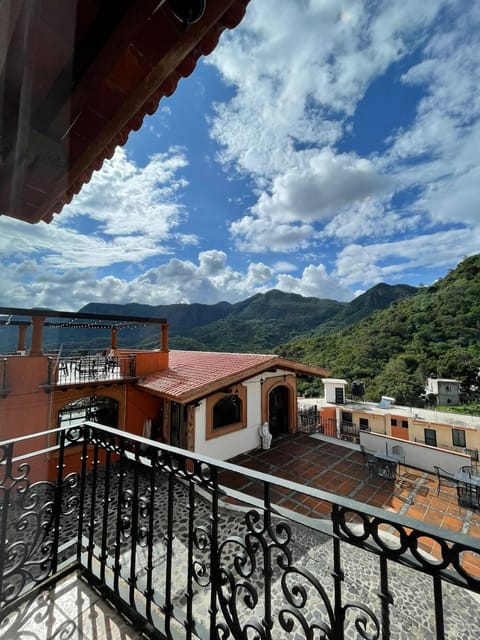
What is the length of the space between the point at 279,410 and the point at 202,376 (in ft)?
13.8

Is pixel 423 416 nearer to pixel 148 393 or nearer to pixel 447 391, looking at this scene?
pixel 447 391

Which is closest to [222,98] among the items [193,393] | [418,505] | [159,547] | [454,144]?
[193,393]

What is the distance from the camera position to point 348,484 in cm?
690

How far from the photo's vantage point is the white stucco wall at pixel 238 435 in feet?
24.8

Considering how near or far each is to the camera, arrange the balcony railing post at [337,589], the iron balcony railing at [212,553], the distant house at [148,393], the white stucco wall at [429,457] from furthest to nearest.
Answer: the white stucco wall at [429,457], the distant house at [148,393], the balcony railing post at [337,589], the iron balcony railing at [212,553]

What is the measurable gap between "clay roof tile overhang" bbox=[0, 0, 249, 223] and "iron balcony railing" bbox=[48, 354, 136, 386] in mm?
7137

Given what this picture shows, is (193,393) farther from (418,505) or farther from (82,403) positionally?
(418,505)

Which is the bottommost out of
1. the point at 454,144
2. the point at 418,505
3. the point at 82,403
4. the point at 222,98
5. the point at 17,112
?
the point at 418,505

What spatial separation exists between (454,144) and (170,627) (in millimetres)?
12473

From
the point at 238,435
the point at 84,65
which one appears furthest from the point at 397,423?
the point at 84,65

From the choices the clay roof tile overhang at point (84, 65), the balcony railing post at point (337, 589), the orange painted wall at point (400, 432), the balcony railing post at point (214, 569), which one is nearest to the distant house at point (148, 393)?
the balcony railing post at point (214, 569)

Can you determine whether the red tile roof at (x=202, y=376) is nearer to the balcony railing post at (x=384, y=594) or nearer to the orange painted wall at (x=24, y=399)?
the orange painted wall at (x=24, y=399)

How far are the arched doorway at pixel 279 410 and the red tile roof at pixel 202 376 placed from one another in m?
1.16

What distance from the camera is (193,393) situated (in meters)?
6.96
